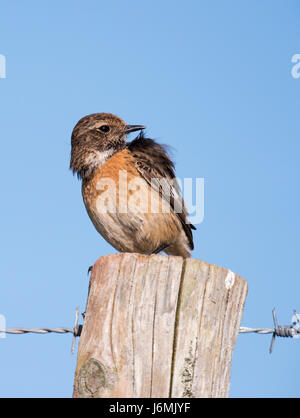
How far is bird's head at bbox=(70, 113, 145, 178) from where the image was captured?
6930 millimetres

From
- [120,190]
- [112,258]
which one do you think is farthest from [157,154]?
[112,258]

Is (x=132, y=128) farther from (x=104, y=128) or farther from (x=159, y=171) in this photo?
(x=159, y=171)

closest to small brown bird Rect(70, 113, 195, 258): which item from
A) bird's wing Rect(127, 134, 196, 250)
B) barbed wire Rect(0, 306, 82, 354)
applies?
bird's wing Rect(127, 134, 196, 250)

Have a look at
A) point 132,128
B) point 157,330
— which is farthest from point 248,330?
point 132,128

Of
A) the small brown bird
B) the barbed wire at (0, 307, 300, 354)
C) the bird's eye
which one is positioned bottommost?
the barbed wire at (0, 307, 300, 354)

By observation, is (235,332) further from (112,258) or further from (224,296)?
(112,258)

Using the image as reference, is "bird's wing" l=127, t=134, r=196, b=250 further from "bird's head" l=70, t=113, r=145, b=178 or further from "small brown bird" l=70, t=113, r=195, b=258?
"bird's head" l=70, t=113, r=145, b=178

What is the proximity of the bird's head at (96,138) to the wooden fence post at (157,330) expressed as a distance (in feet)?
10.1

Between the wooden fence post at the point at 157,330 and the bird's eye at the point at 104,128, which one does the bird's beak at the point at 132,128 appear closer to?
the bird's eye at the point at 104,128

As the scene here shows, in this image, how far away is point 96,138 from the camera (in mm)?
7125

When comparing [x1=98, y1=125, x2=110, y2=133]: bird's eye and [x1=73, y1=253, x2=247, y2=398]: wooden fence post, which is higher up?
[x1=98, y1=125, x2=110, y2=133]: bird's eye

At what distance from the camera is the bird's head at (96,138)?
6.93 m

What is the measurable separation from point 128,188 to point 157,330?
2633mm
